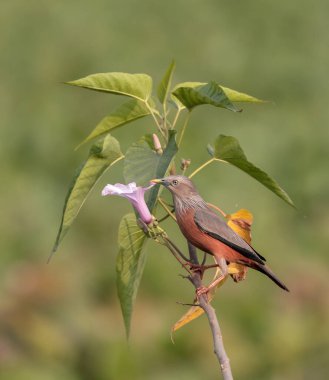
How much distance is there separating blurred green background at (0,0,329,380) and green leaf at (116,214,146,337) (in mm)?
3762

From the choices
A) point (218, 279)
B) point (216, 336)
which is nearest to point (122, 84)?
point (218, 279)

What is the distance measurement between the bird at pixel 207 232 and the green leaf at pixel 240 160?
3.8 inches

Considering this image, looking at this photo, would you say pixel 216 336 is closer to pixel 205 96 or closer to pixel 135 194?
pixel 135 194

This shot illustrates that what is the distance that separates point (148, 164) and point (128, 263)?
0.24m

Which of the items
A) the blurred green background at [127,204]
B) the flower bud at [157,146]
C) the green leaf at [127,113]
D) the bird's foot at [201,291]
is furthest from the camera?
the blurred green background at [127,204]

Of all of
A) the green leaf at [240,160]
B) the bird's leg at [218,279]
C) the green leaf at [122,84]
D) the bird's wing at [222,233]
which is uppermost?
the green leaf at [122,84]

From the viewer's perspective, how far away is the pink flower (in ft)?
7.22

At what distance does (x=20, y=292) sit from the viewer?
6.77 metres

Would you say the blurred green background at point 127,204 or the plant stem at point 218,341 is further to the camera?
the blurred green background at point 127,204

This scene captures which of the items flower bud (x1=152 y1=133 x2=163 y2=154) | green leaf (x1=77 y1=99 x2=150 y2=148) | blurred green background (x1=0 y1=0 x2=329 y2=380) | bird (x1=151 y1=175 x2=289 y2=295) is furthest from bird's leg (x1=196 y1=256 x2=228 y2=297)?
blurred green background (x1=0 y1=0 x2=329 y2=380)

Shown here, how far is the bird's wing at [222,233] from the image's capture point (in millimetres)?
2242

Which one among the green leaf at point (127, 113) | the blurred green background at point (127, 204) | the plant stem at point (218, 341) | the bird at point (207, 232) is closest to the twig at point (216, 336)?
the plant stem at point (218, 341)

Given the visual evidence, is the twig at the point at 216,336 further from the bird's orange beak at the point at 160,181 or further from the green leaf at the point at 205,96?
the green leaf at the point at 205,96

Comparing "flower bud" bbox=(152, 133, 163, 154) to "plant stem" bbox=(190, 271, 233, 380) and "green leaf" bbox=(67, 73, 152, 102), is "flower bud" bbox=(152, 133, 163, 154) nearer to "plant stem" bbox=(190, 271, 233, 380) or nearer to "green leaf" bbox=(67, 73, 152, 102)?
"green leaf" bbox=(67, 73, 152, 102)
